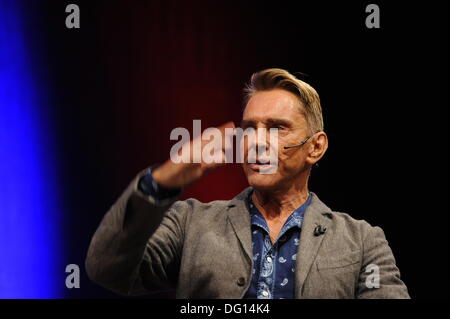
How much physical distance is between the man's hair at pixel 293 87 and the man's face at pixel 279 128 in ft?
0.06

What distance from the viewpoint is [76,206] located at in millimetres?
2426

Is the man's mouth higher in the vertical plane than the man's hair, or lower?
lower

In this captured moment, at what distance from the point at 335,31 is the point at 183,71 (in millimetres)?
683

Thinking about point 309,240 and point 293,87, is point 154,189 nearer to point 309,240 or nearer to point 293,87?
point 309,240

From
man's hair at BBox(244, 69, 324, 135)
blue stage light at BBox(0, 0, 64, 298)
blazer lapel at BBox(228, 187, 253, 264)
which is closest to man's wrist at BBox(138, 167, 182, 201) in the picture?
blazer lapel at BBox(228, 187, 253, 264)

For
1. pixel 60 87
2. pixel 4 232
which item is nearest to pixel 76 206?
pixel 4 232

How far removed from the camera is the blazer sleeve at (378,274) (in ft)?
5.79

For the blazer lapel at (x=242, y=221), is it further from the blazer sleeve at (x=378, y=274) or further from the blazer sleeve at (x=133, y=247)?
the blazer sleeve at (x=378, y=274)

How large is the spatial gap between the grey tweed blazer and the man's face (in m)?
0.13

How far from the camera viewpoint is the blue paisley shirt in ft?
5.80

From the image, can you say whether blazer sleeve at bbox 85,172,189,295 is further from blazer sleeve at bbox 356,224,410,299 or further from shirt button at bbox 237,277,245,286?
blazer sleeve at bbox 356,224,410,299

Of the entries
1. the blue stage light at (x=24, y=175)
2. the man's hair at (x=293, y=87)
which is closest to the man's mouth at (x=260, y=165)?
the man's hair at (x=293, y=87)

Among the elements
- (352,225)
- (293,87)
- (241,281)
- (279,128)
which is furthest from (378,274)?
(293,87)

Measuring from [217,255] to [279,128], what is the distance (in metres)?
0.49
